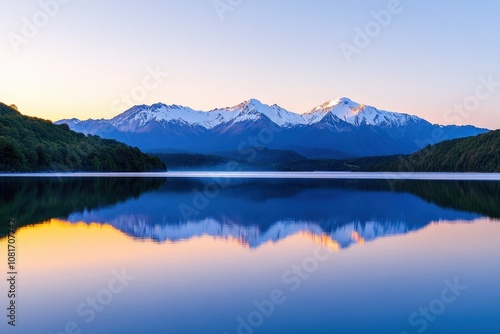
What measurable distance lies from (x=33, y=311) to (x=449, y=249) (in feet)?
54.5

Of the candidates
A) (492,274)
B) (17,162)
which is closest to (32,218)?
(492,274)

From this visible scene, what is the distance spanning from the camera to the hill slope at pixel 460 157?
157 meters
